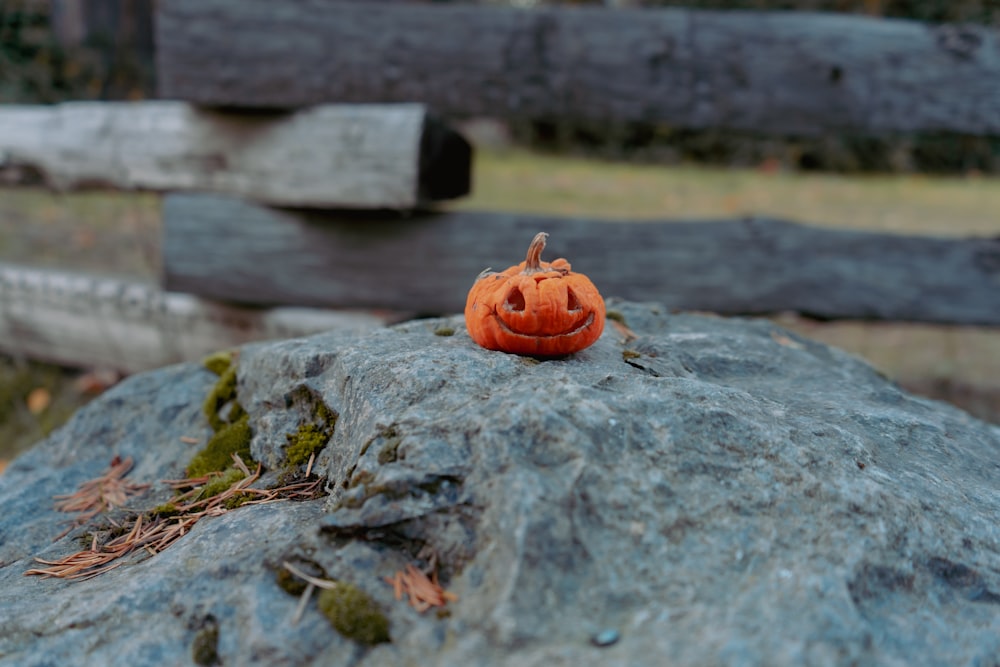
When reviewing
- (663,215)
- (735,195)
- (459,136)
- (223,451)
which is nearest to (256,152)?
(459,136)

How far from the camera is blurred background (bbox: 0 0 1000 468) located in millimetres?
5066

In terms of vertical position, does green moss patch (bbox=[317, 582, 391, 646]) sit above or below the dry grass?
above

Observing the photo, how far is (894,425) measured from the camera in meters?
1.97

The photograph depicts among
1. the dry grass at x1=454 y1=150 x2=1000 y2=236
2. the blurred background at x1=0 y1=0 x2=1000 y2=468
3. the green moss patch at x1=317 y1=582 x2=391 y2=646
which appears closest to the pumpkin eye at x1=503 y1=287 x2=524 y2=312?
the green moss patch at x1=317 y1=582 x2=391 y2=646

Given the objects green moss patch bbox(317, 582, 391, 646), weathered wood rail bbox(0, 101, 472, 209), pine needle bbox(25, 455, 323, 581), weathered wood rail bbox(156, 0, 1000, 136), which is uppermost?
weathered wood rail bbox(156, 0, 1000, 136)

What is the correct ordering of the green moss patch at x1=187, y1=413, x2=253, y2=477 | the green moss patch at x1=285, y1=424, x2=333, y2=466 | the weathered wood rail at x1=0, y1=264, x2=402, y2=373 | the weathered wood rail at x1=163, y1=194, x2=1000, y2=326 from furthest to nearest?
the weathered wood rail at x1=0, y1=264, x2=402, y2=373 → the weathered wood rail at x1=163, y1=194, x2=1000, y2=326 → the green moss patch at x1=187, y1=413, x2=253, y2=477 → the green moss patch at x1=285, y1=424, x2=333, y2=466

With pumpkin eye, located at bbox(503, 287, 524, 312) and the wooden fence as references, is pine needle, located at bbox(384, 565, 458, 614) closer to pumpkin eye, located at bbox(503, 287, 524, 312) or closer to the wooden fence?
pumpkin eye, located at bbox(503, 287, 524, 312)

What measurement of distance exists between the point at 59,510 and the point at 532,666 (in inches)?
59.2

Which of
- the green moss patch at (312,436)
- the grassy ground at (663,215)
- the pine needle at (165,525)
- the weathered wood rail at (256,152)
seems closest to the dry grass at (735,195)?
the grassy ground at (663,215)

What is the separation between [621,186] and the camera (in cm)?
1002

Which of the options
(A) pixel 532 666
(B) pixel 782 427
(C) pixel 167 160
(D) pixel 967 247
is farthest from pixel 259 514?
(D) pixel 967 247

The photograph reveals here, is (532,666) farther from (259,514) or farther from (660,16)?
(660,16)

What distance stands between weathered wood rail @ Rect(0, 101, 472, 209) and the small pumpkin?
2035mm

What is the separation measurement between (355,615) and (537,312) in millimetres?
792
